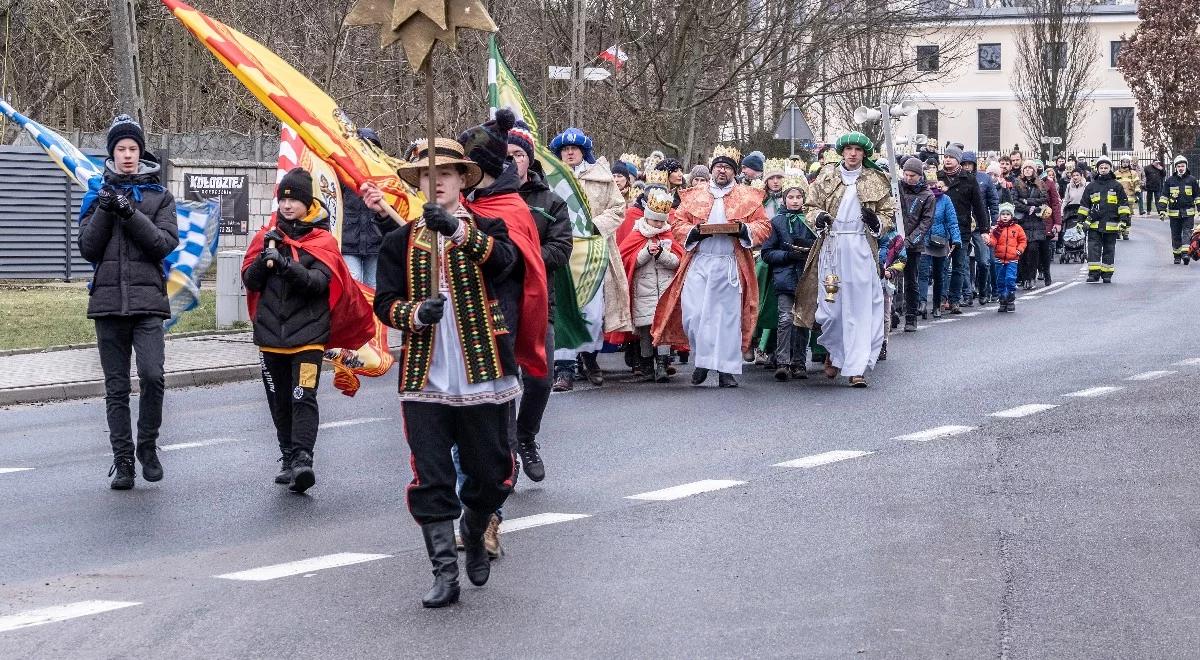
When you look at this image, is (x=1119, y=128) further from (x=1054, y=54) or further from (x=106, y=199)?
(x=106, y=199)

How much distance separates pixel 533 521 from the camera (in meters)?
8.66

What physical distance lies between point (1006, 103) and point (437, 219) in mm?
84184

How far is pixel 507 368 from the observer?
700 cm

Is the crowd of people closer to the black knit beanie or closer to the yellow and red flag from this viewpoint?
the black knit beanie

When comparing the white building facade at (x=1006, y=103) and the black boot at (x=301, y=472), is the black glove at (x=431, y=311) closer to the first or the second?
the black boot at (x=301, y=472)

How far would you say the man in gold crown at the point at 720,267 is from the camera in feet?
48.3

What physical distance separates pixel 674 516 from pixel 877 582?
1.75 metres

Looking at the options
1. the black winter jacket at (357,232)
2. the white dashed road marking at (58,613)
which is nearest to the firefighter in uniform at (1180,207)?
the black winter jacket at (357,232)

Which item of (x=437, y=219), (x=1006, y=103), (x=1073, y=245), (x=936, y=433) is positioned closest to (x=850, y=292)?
(x=936, y=433)

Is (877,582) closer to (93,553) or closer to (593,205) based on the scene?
(93,553)

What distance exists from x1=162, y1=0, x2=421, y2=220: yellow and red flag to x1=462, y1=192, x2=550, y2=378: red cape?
5.88ft

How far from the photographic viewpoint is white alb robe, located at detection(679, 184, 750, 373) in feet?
48.4

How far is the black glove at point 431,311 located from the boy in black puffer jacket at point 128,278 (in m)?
3.39

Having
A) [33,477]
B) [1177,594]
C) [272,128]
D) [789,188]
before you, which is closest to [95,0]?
[272,128]
